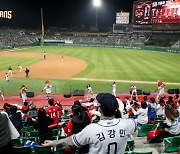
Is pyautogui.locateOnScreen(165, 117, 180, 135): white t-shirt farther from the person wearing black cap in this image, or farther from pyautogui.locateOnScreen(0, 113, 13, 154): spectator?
pyautogui.locateOnScreen(0, 113, 13, 154): spectator

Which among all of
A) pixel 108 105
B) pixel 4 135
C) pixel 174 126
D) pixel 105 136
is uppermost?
pixel 108 105

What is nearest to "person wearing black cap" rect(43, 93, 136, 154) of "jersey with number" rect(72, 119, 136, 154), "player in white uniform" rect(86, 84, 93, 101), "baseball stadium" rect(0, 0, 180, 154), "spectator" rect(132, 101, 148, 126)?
"jersey with number" rect(72, 119, 136, 154)

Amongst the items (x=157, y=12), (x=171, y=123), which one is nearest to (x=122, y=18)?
(x=157, y=12)

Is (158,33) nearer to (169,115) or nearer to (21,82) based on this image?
(21,82)

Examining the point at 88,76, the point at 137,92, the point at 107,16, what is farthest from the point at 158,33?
the point at 137,92

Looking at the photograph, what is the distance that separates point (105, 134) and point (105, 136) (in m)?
0.03

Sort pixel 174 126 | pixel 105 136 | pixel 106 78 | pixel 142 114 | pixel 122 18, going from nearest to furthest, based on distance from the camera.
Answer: pixel 105 136, pixel 174 126, pixel 142 114, pixel 106 78, pixel 122 18

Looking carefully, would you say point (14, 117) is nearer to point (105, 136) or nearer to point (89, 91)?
point (105, 136)

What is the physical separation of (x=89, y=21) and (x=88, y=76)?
110 m

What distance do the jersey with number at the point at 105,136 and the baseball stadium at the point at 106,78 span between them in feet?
0.30

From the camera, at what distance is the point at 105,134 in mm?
3479

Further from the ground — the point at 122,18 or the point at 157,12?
the point at 122,18

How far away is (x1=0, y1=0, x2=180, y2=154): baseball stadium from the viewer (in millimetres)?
8027

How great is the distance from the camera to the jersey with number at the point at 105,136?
345 cm
